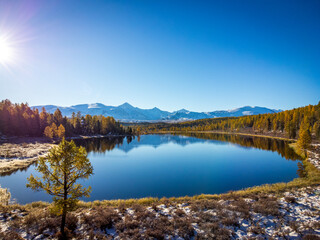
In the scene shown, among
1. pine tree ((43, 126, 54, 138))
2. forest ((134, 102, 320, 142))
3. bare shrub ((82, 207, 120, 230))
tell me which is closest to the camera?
bare shrub ((82, 207, 120, 230))

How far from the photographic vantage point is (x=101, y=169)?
40.4 meters

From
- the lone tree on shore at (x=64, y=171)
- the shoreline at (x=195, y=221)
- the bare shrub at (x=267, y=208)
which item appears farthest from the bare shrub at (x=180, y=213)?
the lone tree on shore at (x=64, y=171)

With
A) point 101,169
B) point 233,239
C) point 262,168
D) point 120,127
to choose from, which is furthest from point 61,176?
point 120,127

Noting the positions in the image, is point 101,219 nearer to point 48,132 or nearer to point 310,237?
point 310,237

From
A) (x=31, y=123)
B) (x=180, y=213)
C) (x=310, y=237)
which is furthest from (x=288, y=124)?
(x=31, y=123)

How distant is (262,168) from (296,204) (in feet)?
91.3

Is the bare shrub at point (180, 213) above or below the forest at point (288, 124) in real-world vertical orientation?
below

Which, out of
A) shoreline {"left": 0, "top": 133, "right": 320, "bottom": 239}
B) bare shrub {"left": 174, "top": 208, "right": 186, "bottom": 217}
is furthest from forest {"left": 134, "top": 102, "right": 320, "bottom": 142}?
bare shrub {"left": 174, "top": 208, "right": 186, "bottom": 217}

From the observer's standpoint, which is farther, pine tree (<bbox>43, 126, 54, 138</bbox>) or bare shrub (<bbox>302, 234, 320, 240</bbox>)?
pine tree (<bbox>43, 126, 54, 138</bbox>)

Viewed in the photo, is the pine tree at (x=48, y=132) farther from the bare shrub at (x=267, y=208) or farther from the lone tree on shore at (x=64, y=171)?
the bare shrub at (x=267, y=208)

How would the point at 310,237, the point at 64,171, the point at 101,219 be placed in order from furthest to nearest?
the point at 101,219 < the point at 64,171 < the point at 310,237

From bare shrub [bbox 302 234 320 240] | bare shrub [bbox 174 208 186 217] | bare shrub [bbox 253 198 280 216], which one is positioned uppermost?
bare shrub [bbox 302 234 320 240]

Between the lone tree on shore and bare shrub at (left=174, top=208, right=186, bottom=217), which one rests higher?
the lone tree on shore

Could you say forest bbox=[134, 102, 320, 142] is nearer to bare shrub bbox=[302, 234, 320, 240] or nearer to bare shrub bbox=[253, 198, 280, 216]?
bare shrub bbox=[253, 198, 280, 216]
